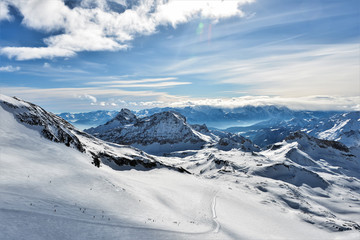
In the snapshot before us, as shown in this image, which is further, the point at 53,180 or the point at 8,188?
the point at 53,180

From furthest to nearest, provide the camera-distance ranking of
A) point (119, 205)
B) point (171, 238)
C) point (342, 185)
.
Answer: point (342, 185), point (119, 205), point (171, 238)

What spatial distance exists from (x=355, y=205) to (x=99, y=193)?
419 ft

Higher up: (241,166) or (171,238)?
(171,238)

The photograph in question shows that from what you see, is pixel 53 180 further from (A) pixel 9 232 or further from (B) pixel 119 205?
(A) pixel 9 232

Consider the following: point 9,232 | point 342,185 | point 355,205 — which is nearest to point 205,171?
point 355,205

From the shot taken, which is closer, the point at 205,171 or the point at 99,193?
the point at 99,193

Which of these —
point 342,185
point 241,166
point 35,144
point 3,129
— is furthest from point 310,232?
point 342,185

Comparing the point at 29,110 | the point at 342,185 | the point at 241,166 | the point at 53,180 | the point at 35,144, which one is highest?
the point at 29,110

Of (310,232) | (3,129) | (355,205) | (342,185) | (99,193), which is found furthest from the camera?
(342,185)

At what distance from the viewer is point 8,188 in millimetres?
18188

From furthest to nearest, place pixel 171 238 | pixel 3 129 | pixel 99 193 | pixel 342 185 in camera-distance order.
→ pixel 342 185 → pixel 3 129 → pixel 99 193 → pixel 171 238

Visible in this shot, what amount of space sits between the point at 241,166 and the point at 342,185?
69.9 meters

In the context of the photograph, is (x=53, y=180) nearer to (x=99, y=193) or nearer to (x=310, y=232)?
(x=99, y=193)

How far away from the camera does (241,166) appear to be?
140 m
